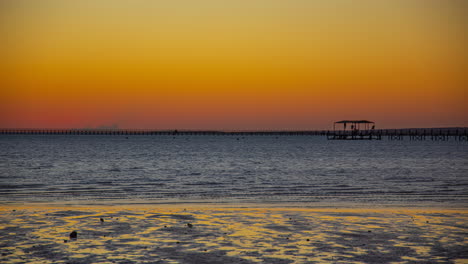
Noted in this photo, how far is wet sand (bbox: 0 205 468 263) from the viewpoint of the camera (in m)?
13.1

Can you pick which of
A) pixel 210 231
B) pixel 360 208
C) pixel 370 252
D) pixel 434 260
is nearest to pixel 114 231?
pixel 210 231

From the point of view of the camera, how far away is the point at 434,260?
1268 centimetres

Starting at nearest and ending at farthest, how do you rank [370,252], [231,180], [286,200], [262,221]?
[370,252]
[262,221]
[286,200]
[231,180]

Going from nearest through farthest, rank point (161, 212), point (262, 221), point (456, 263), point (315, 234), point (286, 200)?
1. point (456, 263)
2. point (315, 234)
3. point (262, 221)
4. point (161, 212)
5. point (286, 200)

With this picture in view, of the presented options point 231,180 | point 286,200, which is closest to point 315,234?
point 286,200

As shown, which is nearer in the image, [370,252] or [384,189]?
[370,252]

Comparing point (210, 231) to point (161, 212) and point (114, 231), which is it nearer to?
point (114, 231)

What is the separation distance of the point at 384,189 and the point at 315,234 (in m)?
17.1

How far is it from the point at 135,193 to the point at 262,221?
1222 cm

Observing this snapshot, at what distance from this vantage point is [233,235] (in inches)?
623

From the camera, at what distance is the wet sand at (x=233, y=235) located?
1306 centimetres

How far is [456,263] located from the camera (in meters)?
12.4

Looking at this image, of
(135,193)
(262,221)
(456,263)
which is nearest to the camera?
(456,263)

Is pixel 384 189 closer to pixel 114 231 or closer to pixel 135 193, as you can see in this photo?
pixel 135 193
